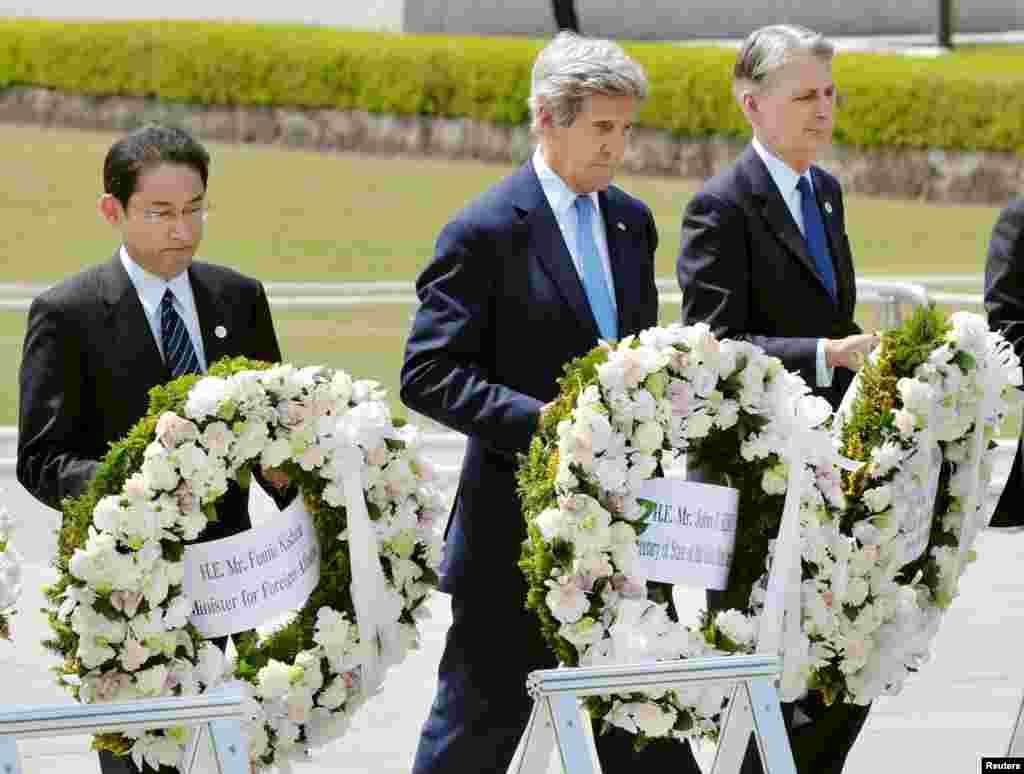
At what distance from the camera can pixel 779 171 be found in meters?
5.49

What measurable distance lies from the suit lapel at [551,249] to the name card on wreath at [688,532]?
0.56 metres

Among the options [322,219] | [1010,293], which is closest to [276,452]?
[1010,293]

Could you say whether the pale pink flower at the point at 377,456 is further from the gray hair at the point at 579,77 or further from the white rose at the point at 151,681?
the gray hair at the point at 579,77

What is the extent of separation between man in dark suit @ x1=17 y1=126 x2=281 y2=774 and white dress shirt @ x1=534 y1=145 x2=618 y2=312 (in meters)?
0.77

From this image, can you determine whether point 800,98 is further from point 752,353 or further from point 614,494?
point 614,494

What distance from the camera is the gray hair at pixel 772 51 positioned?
537 centimetres

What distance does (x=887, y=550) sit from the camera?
483 cm

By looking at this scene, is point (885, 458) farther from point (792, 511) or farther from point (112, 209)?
point (112, 209)

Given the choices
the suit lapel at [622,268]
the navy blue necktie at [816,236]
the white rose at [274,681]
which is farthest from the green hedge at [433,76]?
the white rose at [274,681]

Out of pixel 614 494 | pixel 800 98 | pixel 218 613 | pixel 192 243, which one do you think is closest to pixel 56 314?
pixel 192 243

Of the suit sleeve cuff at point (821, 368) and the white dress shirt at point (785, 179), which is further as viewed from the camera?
the white dress shirt at point (785, 179)

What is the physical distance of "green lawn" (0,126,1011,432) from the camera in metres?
18.9

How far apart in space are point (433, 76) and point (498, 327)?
65.8 feet

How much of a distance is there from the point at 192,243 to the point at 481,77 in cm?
2016
